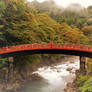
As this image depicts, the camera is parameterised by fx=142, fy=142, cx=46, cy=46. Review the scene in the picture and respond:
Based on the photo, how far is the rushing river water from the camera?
23.0 m

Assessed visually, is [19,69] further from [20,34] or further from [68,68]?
[68,68]

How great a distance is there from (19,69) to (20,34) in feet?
20.7

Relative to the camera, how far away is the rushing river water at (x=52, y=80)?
2295cm

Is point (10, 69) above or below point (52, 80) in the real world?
above

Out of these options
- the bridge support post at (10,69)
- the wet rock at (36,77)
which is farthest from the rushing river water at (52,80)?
the bridge support post at (10,69)

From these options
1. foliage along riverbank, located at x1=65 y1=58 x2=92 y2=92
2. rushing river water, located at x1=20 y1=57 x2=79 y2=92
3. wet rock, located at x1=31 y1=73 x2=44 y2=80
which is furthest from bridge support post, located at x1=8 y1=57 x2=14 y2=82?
foliage along riverbank, located at x1=65 y1=58 x2=92 y2=92

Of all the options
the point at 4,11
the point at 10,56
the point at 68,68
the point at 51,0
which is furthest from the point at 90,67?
the point at 51,0

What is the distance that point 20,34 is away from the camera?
75.8 ft

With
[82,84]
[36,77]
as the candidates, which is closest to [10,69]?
[36,77]

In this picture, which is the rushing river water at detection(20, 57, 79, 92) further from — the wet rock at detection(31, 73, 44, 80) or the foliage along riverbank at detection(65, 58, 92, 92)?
the foliage along riverbank at detection(65, 58, 92, 92)

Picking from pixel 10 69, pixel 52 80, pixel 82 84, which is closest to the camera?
pixel 82 84

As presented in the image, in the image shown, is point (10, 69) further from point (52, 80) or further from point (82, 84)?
point (82, 84)

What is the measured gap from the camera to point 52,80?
26.7 m

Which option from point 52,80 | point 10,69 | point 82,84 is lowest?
point 82,84
